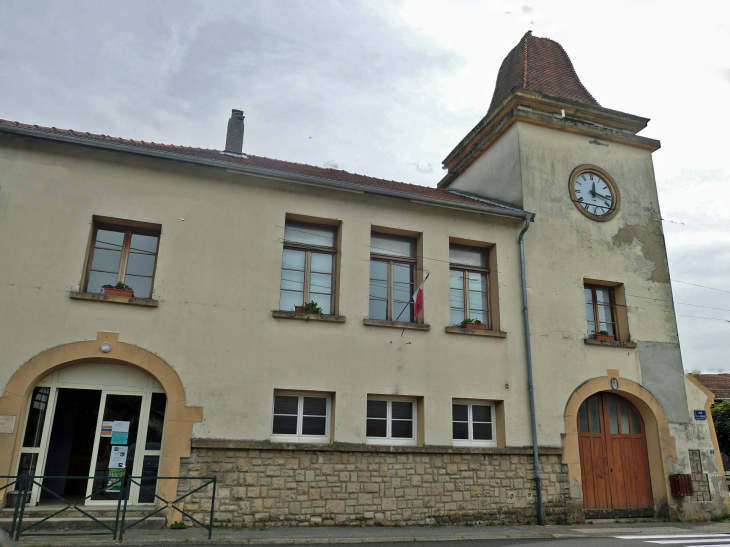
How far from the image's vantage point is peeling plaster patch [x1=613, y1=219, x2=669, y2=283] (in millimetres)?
13438

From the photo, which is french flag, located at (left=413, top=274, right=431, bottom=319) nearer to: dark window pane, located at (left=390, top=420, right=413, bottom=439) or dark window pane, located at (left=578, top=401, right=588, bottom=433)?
dark window pane, located at (left=390, top=420, right=413, bottom=439)

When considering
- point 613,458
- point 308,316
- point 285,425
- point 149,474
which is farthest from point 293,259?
point 613,458

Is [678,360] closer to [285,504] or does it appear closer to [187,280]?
[285,504]

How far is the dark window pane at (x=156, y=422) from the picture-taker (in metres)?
9.33

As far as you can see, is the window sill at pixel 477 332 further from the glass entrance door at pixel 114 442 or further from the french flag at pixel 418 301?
the glass entrance door at pixel 114 442

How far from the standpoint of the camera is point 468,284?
39.6 ft

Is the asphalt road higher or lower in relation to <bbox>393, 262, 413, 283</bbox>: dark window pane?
lower

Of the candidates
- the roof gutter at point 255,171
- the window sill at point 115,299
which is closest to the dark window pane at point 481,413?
the roof gutter at point 255,171

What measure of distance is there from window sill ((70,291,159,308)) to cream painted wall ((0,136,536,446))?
0.34 feet

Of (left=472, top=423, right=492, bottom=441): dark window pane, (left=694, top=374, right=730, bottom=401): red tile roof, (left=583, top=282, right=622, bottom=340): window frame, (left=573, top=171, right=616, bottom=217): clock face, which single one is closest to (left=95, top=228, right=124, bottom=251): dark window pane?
(left=472, top=423, right=492, bottom=441): dark window pane

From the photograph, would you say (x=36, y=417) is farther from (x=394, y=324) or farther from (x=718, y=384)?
(x=718, y=384)

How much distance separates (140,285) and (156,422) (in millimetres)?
2356

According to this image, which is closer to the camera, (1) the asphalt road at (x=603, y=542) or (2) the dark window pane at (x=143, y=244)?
(1) the asphalt road at (x=603, y=542)

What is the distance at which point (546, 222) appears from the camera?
12.8 meters
